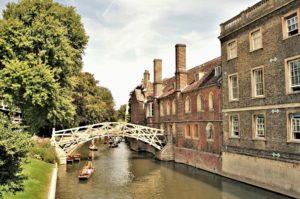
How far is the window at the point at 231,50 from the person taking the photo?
2381 centimetres

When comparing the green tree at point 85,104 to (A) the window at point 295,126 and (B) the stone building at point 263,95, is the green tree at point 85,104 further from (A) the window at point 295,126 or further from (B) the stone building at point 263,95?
(A) the window at point 295,126

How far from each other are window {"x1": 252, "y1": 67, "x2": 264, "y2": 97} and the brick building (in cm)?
501

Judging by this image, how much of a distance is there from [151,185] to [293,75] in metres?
12.8

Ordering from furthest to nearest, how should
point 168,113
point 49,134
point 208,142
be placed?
point 49,134, point 168,113, point 208,142

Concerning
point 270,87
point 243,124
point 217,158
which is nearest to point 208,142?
point 217,158

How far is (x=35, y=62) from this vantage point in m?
23.2

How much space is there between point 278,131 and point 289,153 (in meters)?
1.61

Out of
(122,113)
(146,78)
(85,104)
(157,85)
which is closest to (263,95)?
(157,85)

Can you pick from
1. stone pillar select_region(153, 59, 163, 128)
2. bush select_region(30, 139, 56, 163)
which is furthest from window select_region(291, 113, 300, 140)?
stone pillar select_region(153, 59, 163, 128)

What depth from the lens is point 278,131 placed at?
18875mm

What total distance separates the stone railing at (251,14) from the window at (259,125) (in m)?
7.07

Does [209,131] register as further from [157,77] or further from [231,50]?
[157,77]

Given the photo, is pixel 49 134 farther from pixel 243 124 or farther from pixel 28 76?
pixel 243 124

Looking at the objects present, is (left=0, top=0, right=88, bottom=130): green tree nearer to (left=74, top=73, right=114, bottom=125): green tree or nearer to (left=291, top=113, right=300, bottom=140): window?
(left=291, top=113, right=300, bottom=140): window
